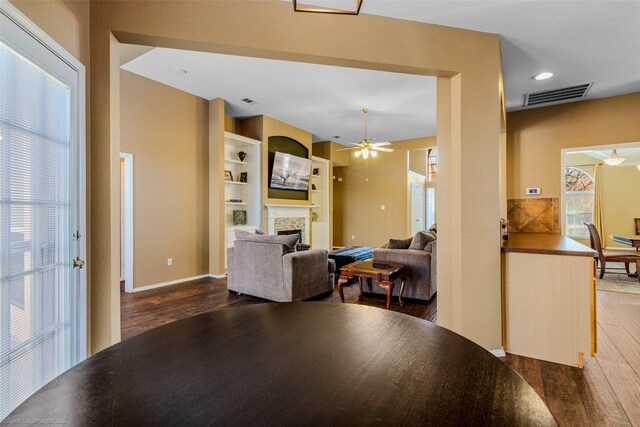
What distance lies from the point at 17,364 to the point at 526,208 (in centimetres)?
572

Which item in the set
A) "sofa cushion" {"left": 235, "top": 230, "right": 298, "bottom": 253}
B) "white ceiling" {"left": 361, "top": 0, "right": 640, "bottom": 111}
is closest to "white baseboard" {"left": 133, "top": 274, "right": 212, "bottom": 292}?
"sofa cushion" {"left": 235, "top": 230, "right": 298, "bottom": 253}

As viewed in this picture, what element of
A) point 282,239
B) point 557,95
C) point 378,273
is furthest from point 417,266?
point 557,95

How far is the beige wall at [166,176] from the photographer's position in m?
4.34

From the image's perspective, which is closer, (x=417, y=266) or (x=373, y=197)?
(x=417, y=266)

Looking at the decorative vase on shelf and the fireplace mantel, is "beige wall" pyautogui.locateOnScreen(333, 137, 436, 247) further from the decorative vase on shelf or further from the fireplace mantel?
the decorative vase on shelf

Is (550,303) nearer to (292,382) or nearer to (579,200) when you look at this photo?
(292,382)

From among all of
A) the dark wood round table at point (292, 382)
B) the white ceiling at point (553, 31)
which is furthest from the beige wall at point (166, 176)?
the dark wood round table at point (292, 382)

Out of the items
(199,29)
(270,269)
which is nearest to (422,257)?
(270,269)

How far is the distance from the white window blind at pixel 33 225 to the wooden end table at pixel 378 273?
103 inches

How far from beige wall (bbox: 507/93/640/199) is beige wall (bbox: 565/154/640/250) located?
171 inches

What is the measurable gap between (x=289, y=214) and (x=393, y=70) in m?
4.64

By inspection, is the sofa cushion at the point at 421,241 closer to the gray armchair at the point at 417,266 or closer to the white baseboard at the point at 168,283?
the gray armchair at the point at 417,266

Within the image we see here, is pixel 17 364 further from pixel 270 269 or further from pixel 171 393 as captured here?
pixel 270 269

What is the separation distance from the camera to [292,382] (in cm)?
67
